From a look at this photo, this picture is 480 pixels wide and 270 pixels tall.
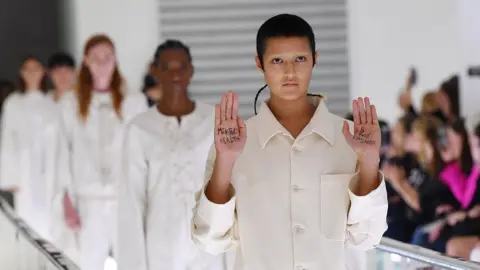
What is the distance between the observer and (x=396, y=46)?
35.9ft

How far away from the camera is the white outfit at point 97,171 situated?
6.75 m

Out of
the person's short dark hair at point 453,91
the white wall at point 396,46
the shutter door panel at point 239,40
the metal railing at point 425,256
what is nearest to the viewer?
the metal railing at point 425,256

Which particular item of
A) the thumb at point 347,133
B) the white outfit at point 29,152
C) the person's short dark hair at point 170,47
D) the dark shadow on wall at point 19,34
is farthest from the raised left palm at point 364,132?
the dark shadow on wall at point 19,34

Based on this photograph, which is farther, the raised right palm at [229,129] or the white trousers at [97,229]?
the white trousers at [97,229]

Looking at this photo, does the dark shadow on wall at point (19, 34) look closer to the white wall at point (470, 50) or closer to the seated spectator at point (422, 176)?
the seated spectator at point (422, 176)

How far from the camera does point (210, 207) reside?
2920mm

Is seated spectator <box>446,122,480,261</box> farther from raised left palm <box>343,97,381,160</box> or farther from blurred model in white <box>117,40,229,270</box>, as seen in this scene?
raised left palm <box>343,97,381,160</box>

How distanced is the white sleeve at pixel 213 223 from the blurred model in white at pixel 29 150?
6.09 meters

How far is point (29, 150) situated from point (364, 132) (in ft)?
24.0

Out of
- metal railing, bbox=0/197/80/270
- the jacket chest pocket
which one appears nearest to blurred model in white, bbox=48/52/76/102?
metal railing, bbox=0/197/80/270

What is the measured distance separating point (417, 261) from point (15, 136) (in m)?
6.73

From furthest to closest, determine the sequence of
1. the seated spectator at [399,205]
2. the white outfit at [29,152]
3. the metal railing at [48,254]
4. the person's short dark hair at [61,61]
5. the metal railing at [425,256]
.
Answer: the person's short dark hair at [61,61] → the white outfit at [29,152] → the seated spectator at [399,205] → the metal railing at [48,254] → the metal railing at [425,256]

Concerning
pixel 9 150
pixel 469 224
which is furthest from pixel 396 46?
pixel 469 224

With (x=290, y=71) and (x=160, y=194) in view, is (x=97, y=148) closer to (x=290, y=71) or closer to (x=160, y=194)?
(x=160, y=194)
